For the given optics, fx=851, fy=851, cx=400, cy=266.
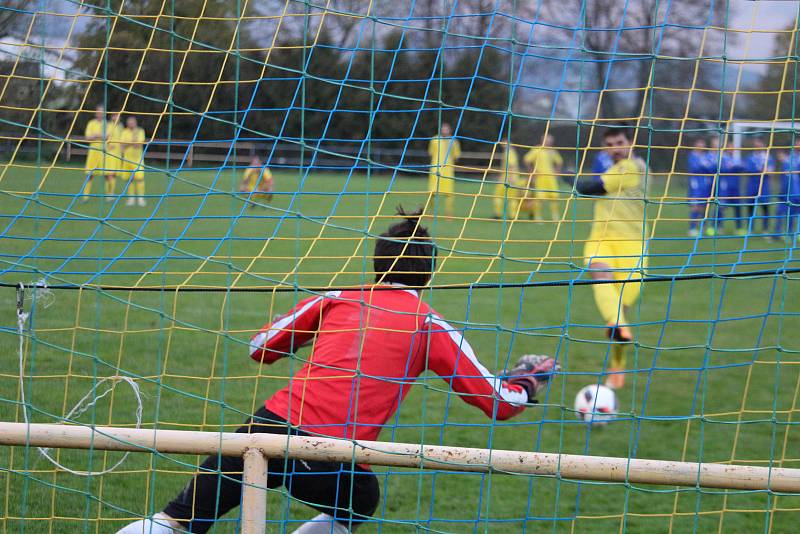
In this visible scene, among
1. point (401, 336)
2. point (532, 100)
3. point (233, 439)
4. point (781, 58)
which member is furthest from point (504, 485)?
point (532, 100)

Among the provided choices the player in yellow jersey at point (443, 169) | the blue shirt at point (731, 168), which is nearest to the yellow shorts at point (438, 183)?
the player in yellow jersey at point (443, 169)

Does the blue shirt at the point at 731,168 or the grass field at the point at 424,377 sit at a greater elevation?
the blue shirt at the point at 731,168

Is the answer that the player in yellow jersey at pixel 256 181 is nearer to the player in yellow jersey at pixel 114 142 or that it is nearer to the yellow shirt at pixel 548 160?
the player in yellow jersey at pixel 114 142

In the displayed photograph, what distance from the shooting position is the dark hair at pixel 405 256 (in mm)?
3088

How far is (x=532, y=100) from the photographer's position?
1859 centimetres

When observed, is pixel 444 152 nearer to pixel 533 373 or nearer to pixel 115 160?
pixel 115 160

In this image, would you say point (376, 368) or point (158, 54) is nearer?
point (376, 368)

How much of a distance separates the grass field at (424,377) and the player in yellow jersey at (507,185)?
0.23m

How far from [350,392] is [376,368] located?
12cm

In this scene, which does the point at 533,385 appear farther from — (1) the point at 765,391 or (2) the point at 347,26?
(1) the point at 765,391

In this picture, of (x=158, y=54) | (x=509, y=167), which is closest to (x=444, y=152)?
(x=509, y=167)

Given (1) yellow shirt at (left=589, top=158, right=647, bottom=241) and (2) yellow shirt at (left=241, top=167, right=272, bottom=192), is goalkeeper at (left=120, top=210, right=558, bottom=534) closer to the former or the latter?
(2) yellow shirt at (left=241, top=167, right=272, bottom=192)

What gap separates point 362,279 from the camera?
311 cm

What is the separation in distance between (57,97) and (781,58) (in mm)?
2998
